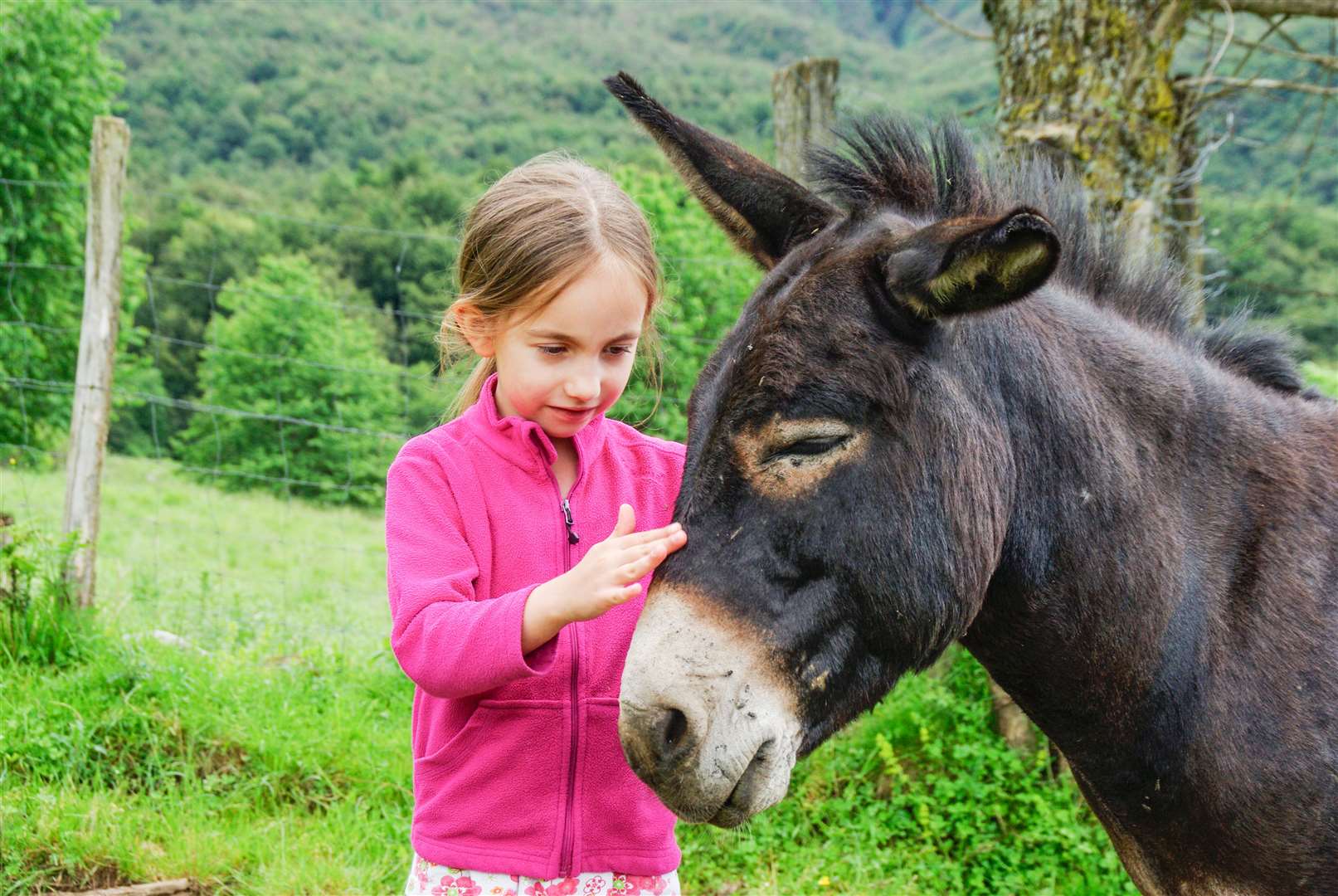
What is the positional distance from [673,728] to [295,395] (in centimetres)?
2707

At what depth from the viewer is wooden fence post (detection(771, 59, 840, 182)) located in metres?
5.36

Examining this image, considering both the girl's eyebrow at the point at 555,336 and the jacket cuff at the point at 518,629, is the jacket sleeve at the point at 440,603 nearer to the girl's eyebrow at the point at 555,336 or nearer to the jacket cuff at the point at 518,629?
the jacket cuff at the point at 518,629

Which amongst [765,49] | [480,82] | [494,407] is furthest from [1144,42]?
[765,49]

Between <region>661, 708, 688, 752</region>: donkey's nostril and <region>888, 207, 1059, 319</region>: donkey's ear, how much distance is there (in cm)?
86

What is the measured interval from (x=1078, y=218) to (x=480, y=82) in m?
75.3

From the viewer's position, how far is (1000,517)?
1.93 meters

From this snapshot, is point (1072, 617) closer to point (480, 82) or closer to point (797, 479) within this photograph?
point (797, 479)

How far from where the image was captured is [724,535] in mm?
1799

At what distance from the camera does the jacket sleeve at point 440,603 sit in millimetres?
1842

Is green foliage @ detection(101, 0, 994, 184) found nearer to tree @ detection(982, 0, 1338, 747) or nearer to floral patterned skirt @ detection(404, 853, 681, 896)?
tree @ detection(982, 0, 1338, 747)

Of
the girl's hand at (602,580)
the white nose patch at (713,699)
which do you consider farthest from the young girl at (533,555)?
the white nose patch at (713,699)

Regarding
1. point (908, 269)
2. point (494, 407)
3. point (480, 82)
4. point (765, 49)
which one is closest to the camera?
point (908, 269)

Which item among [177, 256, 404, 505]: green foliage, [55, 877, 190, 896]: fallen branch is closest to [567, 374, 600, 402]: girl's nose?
[55, 877, 190, 896]: fallen branch

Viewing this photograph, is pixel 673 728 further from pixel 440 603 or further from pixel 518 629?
pixel 440 603
